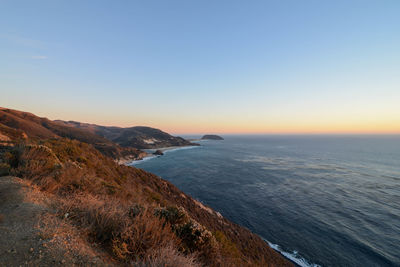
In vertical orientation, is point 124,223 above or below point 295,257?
above

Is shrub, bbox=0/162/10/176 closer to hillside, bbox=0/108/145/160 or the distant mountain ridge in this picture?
the distant mountain ridge

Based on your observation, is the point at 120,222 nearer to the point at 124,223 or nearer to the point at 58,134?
the point at 124,223

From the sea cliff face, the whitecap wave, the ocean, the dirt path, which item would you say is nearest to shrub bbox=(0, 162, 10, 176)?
the sea cliff face

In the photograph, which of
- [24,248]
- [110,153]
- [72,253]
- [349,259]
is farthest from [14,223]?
[110,153]

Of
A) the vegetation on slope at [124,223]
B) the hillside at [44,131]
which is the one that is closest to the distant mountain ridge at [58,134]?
the hillside at [44,131]

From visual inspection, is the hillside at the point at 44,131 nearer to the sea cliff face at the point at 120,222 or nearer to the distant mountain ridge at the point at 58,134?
the distant mountain ridge at the point at 58,134

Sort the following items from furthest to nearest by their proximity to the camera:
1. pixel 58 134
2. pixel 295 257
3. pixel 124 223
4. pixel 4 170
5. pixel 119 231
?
pixel 58 134 < pixel 295 257 < pixel 4 170 < pixel 124 223 < pixel 119 231

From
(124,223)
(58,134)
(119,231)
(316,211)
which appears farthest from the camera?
(58,134)

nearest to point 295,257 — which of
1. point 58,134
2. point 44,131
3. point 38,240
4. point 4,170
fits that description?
point 38,240
